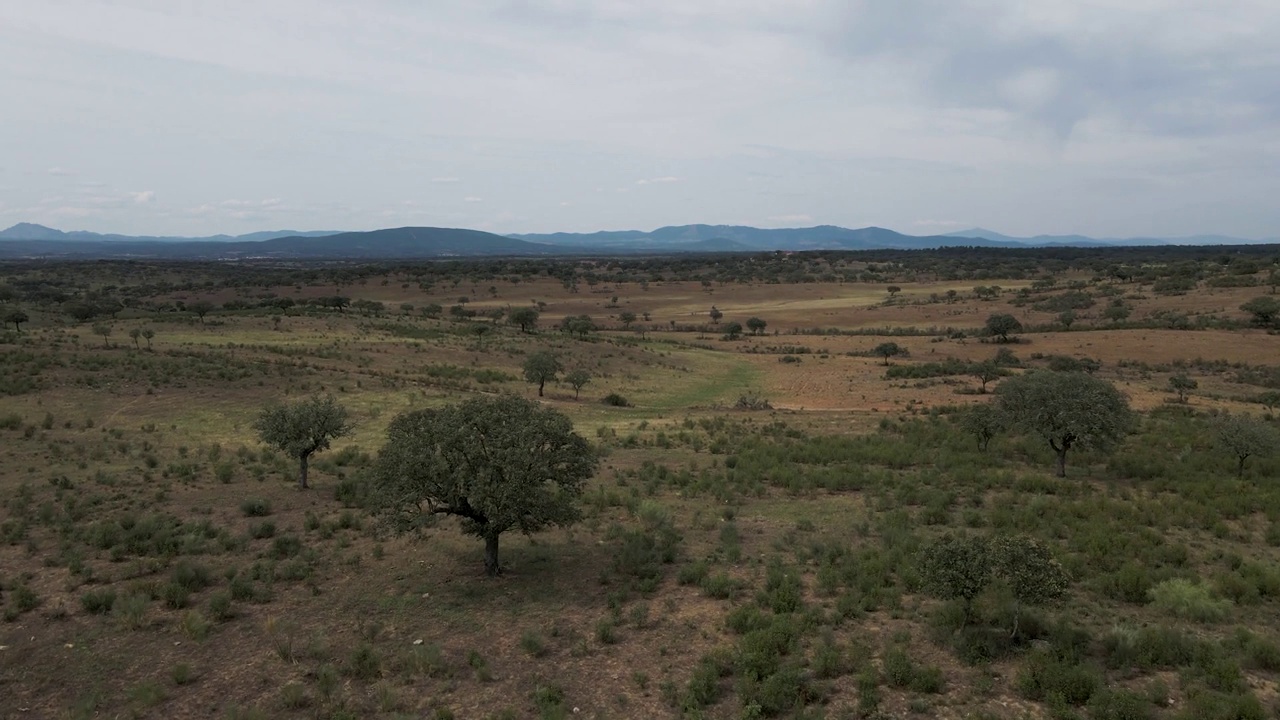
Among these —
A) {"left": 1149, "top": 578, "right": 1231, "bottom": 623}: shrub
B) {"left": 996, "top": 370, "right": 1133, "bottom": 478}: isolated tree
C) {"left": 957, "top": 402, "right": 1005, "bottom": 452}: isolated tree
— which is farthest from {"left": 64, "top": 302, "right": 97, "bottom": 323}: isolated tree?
{"left": 1149, "top": 578, "right": 1231, "bottom": 623}: shrub

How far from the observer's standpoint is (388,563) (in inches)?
597

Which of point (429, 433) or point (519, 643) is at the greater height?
point (429, 433)

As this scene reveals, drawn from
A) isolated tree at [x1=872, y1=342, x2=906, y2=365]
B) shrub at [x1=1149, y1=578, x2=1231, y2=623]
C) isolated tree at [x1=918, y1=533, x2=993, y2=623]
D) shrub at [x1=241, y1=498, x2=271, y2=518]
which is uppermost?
isolated tree at [x1=918, y1=533, x2=993, y2=623]

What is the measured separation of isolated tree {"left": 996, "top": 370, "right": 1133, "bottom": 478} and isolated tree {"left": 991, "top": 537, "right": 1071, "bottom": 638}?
10.6 m

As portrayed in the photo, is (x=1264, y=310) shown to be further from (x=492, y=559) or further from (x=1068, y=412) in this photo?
(x=492, y=559)

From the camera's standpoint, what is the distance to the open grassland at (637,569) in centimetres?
1021

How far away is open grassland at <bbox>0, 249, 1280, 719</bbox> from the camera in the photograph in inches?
402

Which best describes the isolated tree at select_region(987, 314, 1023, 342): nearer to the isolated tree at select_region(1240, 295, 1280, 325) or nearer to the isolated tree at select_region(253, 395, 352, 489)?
the isolated tree at select_region(1240, 295, 1280, 325)

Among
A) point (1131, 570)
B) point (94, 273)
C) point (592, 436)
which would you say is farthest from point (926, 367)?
point (94, 273)

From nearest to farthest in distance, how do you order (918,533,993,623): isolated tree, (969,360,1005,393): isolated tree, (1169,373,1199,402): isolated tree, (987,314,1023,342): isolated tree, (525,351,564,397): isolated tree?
1. (918,533,993,623): isolated tree
2. (1169,373,1199,402): isolated tree
3. (525,351,564,397): isolated tree
4. (969,360,1005,393): isolated tree
5. (987,314,1023,342): isolated tree

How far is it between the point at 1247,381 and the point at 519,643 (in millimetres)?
47830

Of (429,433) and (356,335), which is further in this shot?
(356,335)

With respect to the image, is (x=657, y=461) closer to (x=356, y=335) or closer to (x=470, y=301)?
(x=356, y=335)

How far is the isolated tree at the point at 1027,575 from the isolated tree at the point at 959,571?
0.71 feet
